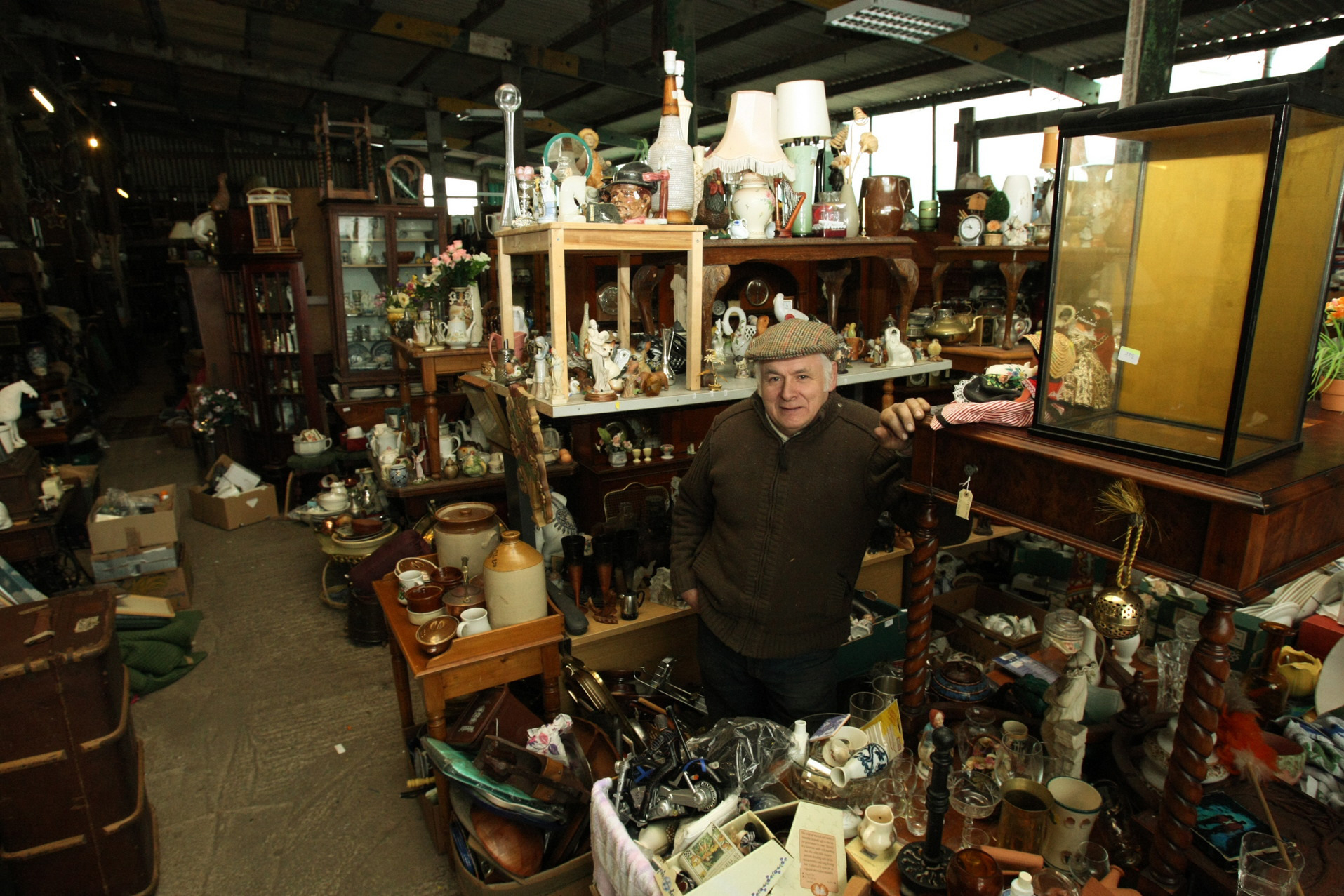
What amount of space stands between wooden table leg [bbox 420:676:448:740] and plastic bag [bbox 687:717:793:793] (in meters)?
0.96

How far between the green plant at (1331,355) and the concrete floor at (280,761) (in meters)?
2.89

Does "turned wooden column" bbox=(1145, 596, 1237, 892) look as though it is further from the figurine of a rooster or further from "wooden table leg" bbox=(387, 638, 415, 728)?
"wooden table leg" bbox=(387, 638, 415, 728)

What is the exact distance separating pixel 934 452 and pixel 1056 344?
1.17 ft

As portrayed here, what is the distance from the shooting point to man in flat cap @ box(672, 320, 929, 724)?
2035 millimetres

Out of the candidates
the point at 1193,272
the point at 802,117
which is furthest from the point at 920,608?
the point at 802,117

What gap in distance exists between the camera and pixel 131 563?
4.43m

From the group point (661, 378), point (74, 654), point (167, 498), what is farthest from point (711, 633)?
point (167, 498)

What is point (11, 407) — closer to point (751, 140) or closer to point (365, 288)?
point (365, 288)

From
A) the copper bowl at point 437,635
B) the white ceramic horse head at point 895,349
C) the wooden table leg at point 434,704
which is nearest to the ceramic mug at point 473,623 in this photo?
the copper bowl at point 437,635

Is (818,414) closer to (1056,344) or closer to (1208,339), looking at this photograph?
(1056,344)

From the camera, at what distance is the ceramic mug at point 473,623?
7.97 feet

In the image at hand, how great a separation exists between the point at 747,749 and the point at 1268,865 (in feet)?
3.17

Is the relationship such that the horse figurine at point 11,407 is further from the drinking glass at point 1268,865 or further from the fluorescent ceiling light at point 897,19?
the drinking glass at point 1268,865

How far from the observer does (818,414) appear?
2.11m
